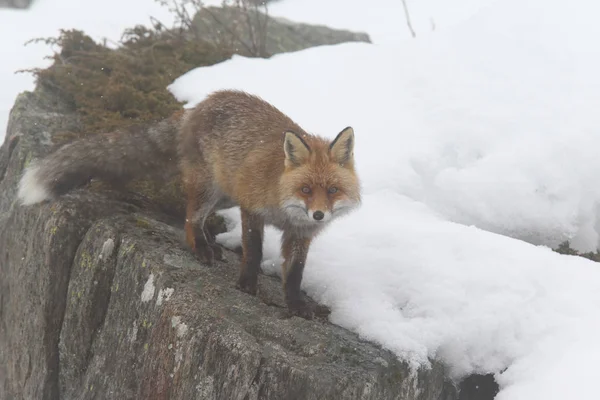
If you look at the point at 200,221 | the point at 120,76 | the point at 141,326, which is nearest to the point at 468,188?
the point at 200,221

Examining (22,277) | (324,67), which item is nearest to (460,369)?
(22,277)

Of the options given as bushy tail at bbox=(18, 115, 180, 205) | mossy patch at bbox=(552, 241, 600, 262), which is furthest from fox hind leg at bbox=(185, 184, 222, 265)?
mossy patch at bbox=(552, 241, 600, 262)

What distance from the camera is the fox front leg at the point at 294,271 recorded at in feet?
10.9

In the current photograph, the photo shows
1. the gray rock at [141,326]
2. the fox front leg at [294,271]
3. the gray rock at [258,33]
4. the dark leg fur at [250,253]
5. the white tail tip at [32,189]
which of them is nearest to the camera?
the gray rock at [141,326]

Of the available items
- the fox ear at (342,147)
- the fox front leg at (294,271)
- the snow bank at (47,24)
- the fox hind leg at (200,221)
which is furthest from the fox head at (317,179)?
the snow bank at (47,24)

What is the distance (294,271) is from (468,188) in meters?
2.17

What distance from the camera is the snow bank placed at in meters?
13.0

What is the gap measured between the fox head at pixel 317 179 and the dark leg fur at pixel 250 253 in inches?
13.6

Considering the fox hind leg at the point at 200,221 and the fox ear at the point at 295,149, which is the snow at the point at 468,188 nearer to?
the fox hind leg at the point at 200,221

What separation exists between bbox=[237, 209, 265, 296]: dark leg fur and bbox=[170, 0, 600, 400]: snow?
0.43m

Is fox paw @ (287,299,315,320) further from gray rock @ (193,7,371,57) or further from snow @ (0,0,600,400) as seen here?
gray rock @ (193,7,371,57)

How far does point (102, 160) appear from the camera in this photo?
418cm

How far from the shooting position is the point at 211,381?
2814 millimetres

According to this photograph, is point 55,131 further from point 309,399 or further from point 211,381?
point 309,399
